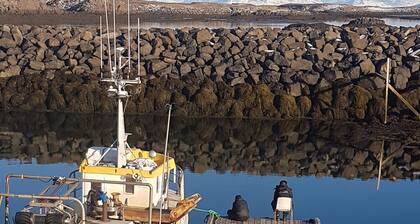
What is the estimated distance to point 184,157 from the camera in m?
21.2

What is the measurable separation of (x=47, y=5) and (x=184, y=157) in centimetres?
6303

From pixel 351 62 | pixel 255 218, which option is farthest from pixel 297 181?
pixel 351 62

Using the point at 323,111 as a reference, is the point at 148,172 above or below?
above

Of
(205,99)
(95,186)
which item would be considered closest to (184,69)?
(205,99)

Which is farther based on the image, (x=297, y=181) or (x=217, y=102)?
(x=217, y=102)

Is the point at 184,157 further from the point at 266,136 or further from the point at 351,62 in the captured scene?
the point at 351,62

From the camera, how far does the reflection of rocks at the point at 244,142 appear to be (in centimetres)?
2062

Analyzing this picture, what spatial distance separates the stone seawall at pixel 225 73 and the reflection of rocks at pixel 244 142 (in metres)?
0.78

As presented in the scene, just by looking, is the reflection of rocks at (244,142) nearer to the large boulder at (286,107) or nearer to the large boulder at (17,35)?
the large boulder at (286,107)

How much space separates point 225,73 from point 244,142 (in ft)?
18.6

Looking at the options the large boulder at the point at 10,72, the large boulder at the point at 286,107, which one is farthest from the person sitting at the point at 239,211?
the large boulder at the point at 10,72

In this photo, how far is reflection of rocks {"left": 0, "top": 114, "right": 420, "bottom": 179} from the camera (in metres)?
20.6

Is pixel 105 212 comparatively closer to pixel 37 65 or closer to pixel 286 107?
pixel 286 107

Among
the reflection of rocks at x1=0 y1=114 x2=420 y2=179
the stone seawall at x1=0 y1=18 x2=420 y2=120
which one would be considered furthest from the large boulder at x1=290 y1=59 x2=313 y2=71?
the reflection of rocks at x1=0 y1=114 x2=420 y2=179
